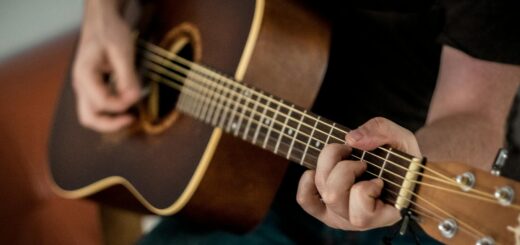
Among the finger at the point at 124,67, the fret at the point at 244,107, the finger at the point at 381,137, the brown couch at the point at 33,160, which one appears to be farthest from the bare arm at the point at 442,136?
the brown couch at the point at 33,160

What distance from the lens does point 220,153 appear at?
0.70m

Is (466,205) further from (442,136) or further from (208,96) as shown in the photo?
(208,96)

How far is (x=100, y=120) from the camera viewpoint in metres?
0.86

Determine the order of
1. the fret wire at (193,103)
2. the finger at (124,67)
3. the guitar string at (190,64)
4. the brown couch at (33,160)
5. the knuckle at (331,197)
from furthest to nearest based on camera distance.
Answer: the brown couch at (33,160) → the finger at (124,67) → the fret wire at (193,103) → the guitar string at (190,64) → the knuckle at (331,197)

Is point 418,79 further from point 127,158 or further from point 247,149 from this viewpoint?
point 127,158

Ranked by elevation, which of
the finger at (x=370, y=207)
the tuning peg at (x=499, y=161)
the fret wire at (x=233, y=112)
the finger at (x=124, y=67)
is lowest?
the finger at (x=124, y=67)

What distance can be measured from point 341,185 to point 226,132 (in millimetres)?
244

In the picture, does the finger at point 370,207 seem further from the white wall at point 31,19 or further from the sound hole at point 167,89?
the white wall at point 31,19

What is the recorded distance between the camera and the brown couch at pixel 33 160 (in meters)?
1.01

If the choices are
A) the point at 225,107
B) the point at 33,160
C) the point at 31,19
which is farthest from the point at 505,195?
the point at 31,19

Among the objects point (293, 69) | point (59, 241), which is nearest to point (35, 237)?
point (59, 241)

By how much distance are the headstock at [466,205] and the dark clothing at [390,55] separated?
45 mm

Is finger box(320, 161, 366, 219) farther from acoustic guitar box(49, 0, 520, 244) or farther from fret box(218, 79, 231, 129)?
fret box(218, 79, 231, 129)

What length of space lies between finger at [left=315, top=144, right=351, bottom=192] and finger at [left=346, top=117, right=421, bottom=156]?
0.02 metres
